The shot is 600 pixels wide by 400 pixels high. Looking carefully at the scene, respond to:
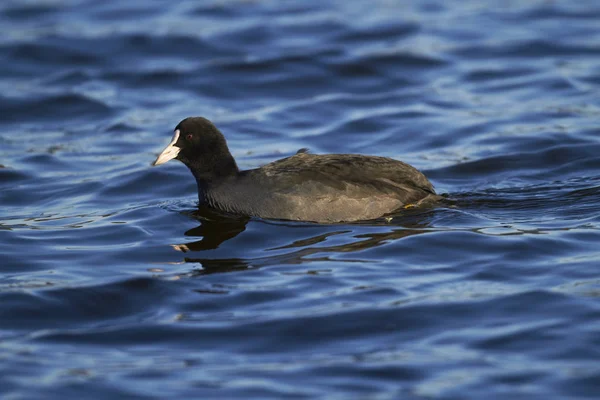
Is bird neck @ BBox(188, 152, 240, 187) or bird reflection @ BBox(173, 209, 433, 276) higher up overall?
bird neck @ BBox(188, 152, 240, 187)

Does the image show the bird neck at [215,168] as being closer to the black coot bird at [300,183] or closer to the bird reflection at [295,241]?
the black coot bird at [300,183]

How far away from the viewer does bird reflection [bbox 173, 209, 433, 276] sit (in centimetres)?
812

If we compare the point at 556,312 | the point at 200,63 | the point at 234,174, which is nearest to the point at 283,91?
the point at 200,63

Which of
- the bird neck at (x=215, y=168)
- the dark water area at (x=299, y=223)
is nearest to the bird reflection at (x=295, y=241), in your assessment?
the dark water area at (x=299, y=223)

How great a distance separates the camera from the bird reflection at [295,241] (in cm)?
812

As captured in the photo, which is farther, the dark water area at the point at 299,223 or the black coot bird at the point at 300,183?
the black coot bird at the point at 300,183

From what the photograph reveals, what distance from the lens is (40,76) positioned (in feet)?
53.6

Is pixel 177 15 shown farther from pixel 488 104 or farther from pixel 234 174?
pixel 234 174

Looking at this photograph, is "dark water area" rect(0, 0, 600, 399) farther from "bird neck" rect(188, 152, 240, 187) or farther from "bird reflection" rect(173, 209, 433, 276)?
"bird neck" rect(188, 152, 240, 187)

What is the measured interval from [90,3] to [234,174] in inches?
451

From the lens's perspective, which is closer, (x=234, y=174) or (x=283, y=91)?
(x=234, y=174)

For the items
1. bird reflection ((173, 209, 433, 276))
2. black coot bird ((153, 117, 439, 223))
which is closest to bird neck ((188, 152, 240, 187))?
black coot bird ((153, 117, 439, 223))

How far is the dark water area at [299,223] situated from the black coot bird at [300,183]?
19cm

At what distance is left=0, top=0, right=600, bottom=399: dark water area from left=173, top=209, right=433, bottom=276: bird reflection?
0.03 m
